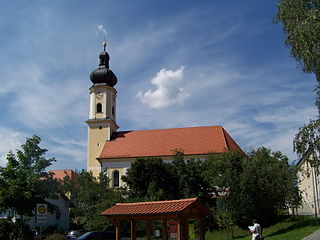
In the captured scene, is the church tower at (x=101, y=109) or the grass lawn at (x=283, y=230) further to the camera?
the church tower at (x=101, y=109)

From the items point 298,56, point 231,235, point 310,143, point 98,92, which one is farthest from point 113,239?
point 98,92

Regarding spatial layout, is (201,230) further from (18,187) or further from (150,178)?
(150,178)

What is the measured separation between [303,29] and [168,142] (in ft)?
133

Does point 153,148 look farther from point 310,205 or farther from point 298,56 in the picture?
point 298,56

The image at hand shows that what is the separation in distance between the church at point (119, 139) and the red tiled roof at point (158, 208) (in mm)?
34823

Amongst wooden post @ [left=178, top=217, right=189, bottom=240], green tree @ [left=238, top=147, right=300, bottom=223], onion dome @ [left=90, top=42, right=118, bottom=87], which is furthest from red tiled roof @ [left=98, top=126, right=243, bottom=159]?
wooden post @ [left=178, top=217, right=189, bottom=240]

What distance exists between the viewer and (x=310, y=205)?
1702 inches

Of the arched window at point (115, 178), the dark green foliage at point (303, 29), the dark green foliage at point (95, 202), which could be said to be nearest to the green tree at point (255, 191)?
the dark green foliage at point (95, 202)

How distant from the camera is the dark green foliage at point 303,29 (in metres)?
14.5

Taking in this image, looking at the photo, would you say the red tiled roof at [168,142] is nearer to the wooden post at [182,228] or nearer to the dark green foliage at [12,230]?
the dark green foliage at [12,230]

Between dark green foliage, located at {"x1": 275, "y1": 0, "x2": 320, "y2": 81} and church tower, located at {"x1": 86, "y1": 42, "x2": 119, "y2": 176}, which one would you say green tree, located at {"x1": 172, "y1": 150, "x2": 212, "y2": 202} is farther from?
dark green foliage, located at {"x1": 275, "y1": 0, "x2": 320, "y2": 81}

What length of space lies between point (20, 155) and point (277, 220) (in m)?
22.3

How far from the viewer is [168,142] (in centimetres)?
5456

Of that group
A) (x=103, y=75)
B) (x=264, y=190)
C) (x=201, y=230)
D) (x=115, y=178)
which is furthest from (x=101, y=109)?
(x=201, y=230)
